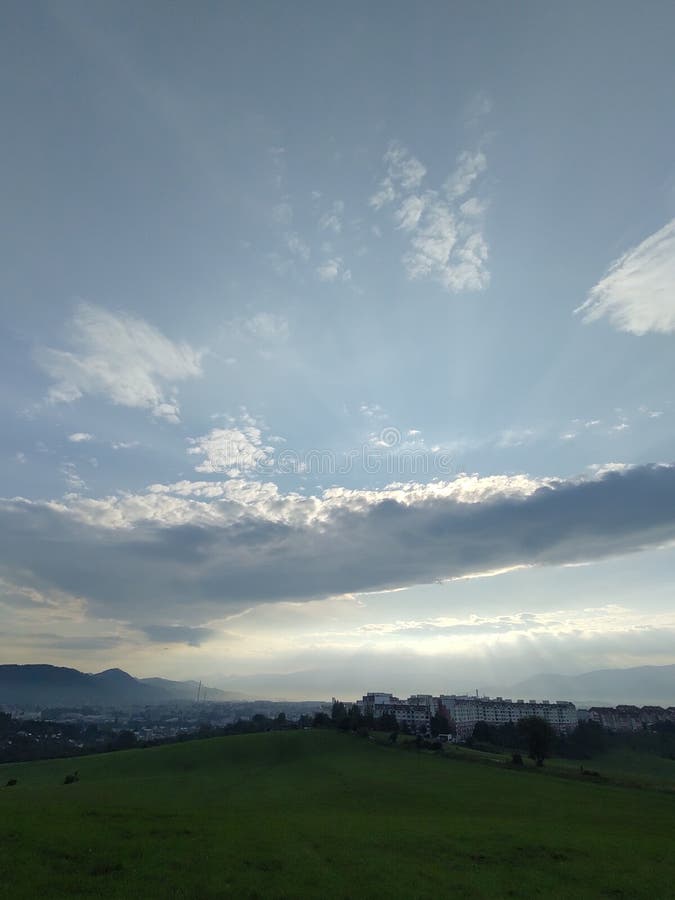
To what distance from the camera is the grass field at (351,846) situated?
2247 centimetres

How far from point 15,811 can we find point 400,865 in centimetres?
2661

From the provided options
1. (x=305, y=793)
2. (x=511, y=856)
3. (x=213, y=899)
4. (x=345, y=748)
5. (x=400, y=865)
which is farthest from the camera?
(x=345, y=748)

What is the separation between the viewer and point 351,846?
101ft

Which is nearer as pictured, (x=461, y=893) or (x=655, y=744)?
(x=461, y=893)

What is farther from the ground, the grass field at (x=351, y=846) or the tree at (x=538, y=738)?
the tree at (x=538, y=738)

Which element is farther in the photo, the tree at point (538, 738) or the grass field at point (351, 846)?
the tree at point (538, 738)

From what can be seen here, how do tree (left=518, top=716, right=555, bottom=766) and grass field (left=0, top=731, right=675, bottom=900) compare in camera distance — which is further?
tree (left=518, top=716, right=555, bottom=766)

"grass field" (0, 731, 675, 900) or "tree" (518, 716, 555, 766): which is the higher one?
"tree" (518, 716, 555, 766)

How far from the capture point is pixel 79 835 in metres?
27.5

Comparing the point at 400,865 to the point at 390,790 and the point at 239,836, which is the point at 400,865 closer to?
the point at 239,836

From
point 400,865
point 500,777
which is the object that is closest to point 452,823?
point 400,865

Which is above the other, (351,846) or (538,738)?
(538,738)

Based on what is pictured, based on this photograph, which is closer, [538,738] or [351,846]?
[351,846]

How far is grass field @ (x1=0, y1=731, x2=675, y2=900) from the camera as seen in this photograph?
73.7 ft
